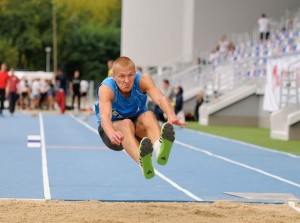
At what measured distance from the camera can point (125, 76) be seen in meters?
10.3

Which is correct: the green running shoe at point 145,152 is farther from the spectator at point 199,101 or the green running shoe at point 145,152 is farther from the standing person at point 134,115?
the spectator at point 199,101

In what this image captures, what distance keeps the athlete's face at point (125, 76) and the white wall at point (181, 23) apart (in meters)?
40.1

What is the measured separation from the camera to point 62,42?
100812 millimetres

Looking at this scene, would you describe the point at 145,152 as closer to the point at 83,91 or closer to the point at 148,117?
the point at 148,117

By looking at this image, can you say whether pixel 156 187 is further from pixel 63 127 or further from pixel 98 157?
pixel 63 127

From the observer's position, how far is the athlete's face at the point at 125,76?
10.2 m

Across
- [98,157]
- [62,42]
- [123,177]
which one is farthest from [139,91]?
[62,42]

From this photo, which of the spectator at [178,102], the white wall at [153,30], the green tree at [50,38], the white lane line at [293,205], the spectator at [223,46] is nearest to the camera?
the white lane line at [293,205]

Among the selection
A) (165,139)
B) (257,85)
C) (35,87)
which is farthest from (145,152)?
(35,87)

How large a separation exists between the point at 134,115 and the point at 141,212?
1.08 metres

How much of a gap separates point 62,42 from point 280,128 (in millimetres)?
75870

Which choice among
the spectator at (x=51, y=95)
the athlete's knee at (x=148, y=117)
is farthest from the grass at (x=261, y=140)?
the spectator at (x=51, y=95)

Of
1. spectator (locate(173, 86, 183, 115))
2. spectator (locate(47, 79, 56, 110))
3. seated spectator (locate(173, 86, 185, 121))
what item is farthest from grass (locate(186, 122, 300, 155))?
spectator (locate(47, 79, 56, 110))

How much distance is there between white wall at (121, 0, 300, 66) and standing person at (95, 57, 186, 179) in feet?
130
